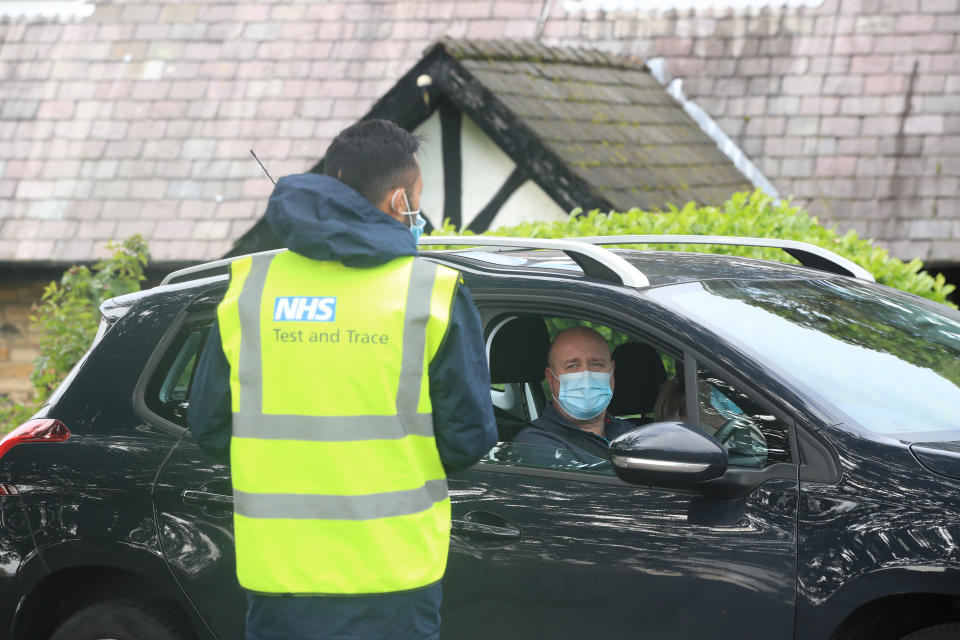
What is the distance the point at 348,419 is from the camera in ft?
9.30

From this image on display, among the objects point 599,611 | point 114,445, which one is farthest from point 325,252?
point 114,445

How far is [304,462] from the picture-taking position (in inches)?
113

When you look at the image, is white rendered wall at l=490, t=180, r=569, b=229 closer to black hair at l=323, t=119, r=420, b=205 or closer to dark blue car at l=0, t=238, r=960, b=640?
dark blue car at l=0, t=238, r=960, b=640

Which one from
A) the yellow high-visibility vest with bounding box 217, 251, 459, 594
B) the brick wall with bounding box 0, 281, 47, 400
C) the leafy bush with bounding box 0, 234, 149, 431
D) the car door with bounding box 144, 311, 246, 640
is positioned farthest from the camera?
the brick wall with bounding box 0, 281, 47, 400

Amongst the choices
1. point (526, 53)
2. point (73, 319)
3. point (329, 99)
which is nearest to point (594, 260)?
point (73, 319)

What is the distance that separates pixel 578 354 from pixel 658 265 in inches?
14.3

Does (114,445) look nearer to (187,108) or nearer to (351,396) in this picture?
(351,396)

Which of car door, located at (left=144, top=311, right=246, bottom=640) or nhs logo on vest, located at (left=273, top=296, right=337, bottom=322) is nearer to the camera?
nhs logo on vest, located at (left=273, top=296, right=337, bottom=322)

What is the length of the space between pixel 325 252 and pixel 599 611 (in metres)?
1.17

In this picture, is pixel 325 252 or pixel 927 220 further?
pixel 927 220

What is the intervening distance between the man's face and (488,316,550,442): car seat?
119 millimetres

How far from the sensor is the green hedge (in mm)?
6754

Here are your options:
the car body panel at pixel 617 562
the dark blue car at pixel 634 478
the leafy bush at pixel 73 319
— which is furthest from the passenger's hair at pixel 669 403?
the leafy bush at pixel 73 319

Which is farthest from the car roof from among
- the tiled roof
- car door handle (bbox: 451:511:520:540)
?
the tiled roof
